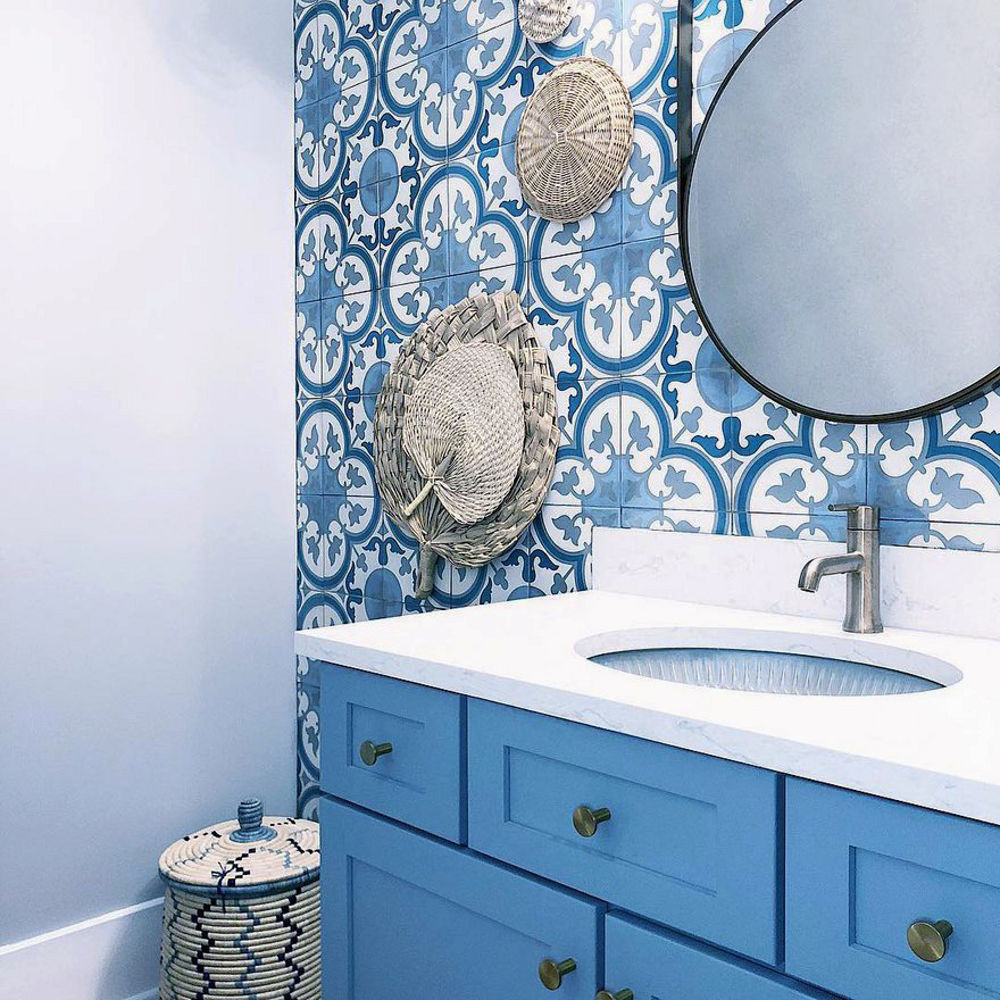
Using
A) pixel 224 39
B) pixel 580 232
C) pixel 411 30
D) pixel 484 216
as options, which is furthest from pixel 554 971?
pixel 224 39

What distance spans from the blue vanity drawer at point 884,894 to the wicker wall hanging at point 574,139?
109 centimetres

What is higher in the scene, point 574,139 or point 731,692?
point 574,139

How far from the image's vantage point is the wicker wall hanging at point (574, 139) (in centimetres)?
163

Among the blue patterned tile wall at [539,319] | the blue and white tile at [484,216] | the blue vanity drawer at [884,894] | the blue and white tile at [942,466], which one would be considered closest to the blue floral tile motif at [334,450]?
the blue patterned tile wall at [539,319]

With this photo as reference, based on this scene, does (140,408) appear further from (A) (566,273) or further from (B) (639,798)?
(B) (639,798)

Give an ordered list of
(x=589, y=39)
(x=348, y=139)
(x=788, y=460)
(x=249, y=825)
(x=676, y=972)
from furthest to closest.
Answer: (x=348, y=139) → (x=249, y=825) → (x=589, y=39) → (x=788, y=460) → (x=676, y=972)

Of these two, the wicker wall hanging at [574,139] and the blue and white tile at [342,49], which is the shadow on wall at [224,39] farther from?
the wicker wall hanging at [574,139]

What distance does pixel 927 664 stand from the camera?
1.18 meters

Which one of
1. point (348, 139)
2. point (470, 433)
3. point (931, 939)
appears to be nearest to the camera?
point (931, 939)

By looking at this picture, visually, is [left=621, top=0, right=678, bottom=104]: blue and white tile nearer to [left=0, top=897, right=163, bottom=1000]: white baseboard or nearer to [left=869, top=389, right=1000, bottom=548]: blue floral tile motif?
[left=869, top=389, right=1000, bottom=548]: blue floral tile motif

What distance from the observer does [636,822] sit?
3.23ft

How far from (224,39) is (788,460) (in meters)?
1.53

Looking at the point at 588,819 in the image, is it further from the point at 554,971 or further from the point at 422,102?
the point at 422,102

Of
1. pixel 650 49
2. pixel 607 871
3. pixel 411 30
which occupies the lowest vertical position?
pixel 607 871
